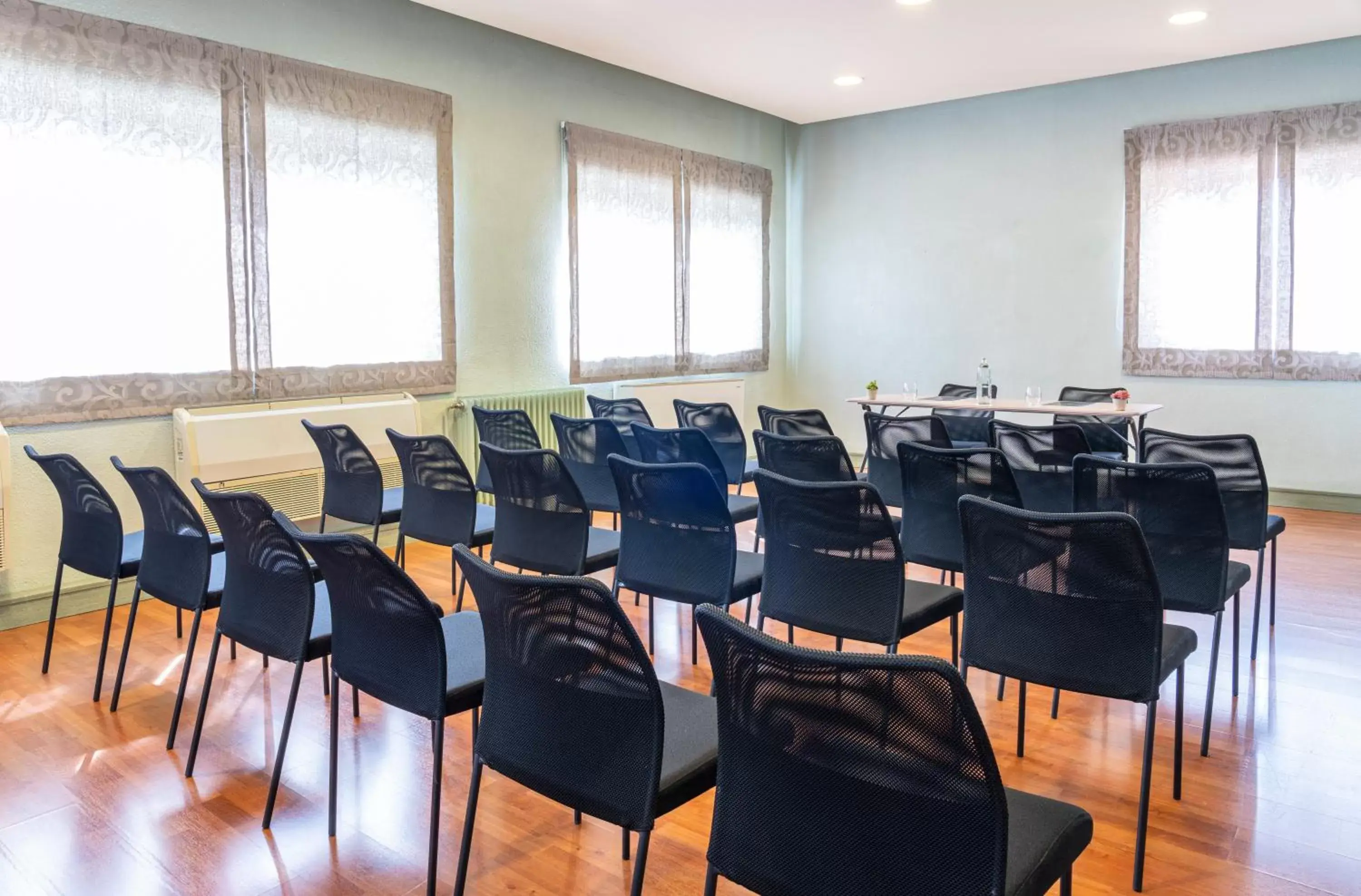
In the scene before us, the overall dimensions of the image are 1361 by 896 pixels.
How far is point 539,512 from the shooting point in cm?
357

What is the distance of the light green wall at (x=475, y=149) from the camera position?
4.55 metres

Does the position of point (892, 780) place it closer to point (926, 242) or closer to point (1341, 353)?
point (1341, 353)

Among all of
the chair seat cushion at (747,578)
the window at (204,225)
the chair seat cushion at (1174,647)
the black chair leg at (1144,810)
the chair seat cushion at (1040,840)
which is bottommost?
the black chair leg at (1144,810)

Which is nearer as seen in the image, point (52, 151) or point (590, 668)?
point (590, 668)

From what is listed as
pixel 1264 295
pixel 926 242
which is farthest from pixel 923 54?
pixel 1264 295

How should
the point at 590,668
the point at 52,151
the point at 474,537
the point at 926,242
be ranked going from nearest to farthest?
the point at 590,668
the point at 474,537
the point at 52,151
the point at 926,242

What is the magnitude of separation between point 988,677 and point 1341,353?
481 centimetres

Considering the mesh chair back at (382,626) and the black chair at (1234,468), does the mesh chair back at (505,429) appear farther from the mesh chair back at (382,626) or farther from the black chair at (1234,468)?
the black chair at (1234,468)

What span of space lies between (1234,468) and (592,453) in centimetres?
253

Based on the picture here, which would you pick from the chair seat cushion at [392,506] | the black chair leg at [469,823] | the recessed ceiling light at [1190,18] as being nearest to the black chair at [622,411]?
the chair seat cushion at [392,506]

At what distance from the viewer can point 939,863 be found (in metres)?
1.41

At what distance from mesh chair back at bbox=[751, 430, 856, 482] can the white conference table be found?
1.82 metres

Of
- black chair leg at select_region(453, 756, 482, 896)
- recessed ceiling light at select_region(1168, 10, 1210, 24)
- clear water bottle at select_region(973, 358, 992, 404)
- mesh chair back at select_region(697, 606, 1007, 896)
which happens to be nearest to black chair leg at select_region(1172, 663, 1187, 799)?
mesh chair back at select_region(697, 606, 1007, 896)

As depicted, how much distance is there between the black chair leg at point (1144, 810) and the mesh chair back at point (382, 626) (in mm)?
1559
